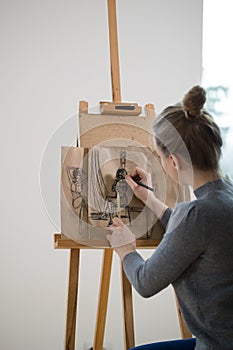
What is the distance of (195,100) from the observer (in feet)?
4.59

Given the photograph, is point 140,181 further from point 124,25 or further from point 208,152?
point 124,25

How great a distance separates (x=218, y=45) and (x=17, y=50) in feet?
3.83

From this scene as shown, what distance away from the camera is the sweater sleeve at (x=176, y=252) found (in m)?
1.33

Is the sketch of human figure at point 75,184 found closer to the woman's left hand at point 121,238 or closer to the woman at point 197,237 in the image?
the woman's left hand at point 121,238

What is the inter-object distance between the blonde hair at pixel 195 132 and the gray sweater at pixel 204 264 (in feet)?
0.33

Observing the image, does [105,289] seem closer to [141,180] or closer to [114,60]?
[141,180]

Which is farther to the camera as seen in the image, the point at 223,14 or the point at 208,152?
the point at 223,14

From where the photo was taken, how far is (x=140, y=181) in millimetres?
1751

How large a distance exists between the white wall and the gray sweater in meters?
1.32

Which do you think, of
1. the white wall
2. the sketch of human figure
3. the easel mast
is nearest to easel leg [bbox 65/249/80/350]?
the sketch of human figure

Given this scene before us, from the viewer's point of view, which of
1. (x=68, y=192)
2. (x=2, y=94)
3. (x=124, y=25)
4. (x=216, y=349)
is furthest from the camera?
(x=124, y=25)

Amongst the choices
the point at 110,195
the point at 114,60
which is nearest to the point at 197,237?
the point at 110,195

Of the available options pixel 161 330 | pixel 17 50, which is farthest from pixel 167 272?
pixel 17 50

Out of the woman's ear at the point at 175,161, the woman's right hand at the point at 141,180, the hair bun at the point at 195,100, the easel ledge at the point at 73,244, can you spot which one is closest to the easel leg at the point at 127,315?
the easel ledge at the point at 73,244
